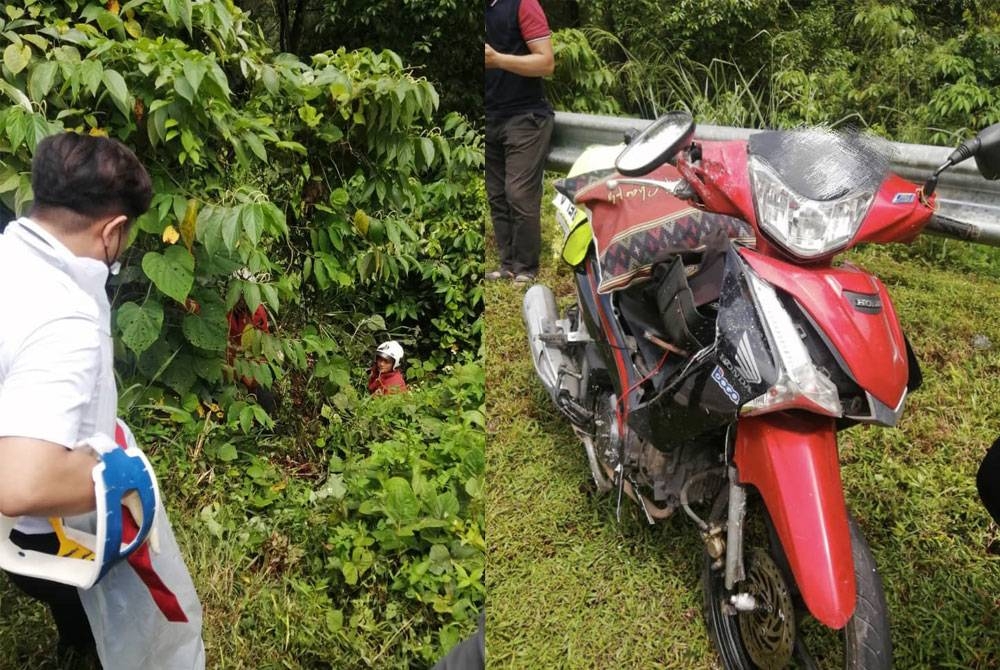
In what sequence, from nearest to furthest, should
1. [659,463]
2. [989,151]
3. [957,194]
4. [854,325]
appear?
[989,151], [854,325], [957,194], [659,463]

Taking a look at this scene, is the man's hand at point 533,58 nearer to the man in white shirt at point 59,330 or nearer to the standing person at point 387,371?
the standing person at point 387,371

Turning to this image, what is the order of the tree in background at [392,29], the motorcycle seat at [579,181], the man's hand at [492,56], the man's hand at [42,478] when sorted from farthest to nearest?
the motorcycle seat at [579,181] < the man's hand at [492,56] < the tree in background at [392,29] < the man's hand at [42,478]

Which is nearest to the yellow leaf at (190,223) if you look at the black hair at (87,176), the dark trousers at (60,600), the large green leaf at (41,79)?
the black hair at (87,176)

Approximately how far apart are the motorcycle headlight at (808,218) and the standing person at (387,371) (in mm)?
569

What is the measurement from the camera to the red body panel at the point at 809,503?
1.09 meters

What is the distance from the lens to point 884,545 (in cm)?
144

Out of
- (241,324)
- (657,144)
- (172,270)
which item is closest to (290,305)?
(241,324)

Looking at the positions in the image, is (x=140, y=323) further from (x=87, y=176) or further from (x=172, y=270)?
(x=87, y=176)

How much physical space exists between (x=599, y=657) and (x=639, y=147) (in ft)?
2.89

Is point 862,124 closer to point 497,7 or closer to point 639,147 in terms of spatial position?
point 639,147

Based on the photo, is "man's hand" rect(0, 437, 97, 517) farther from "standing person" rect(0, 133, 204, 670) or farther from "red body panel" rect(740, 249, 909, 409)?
"red body panel" rect(740, 249, 909, 409)

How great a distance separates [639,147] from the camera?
4.00 ft

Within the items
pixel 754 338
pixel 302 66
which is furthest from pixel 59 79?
pixel 754 338

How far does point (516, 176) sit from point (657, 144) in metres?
0.94
